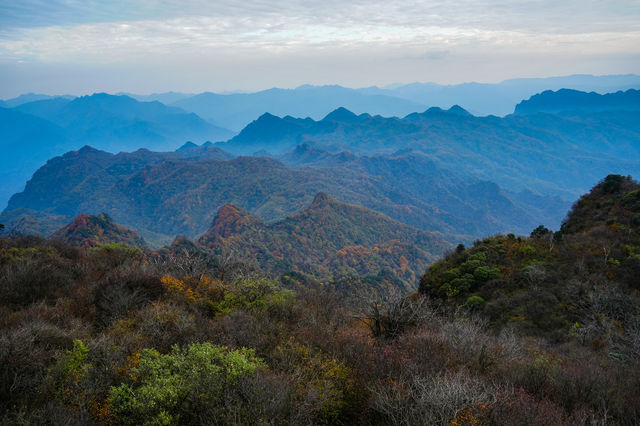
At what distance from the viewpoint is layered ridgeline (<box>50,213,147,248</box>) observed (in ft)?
292

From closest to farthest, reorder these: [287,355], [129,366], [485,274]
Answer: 1. [129,366]
2. [287,355]
3. [485,274]

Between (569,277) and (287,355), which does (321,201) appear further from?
(287,355)

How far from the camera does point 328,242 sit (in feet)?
486

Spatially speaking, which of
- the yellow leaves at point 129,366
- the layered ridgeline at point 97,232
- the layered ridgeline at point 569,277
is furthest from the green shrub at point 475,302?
the layered ridgeline at point 97,232

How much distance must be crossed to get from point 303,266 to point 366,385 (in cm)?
10049

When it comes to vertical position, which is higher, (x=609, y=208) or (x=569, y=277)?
(x=609, y=208)

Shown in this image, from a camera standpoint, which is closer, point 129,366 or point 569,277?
point 129,366

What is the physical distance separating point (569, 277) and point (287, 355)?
1110 inches

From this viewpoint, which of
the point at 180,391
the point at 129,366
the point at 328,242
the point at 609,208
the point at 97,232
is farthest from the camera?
the point at 328,242

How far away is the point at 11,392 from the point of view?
9.57 meters

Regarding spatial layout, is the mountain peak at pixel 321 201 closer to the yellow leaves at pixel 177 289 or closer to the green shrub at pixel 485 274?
the green shrub at pixel 485 274

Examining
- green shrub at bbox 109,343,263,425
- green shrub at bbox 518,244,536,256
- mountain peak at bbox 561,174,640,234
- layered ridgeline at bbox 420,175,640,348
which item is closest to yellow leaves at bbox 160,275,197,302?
green shrub at bbox 109,343,263,425

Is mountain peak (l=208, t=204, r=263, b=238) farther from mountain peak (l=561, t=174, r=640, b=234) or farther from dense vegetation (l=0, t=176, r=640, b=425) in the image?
mountain peak (l=561, t=174, r=640, b=234)

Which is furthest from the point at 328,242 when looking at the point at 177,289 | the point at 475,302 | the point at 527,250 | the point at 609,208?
the point at 177,289
